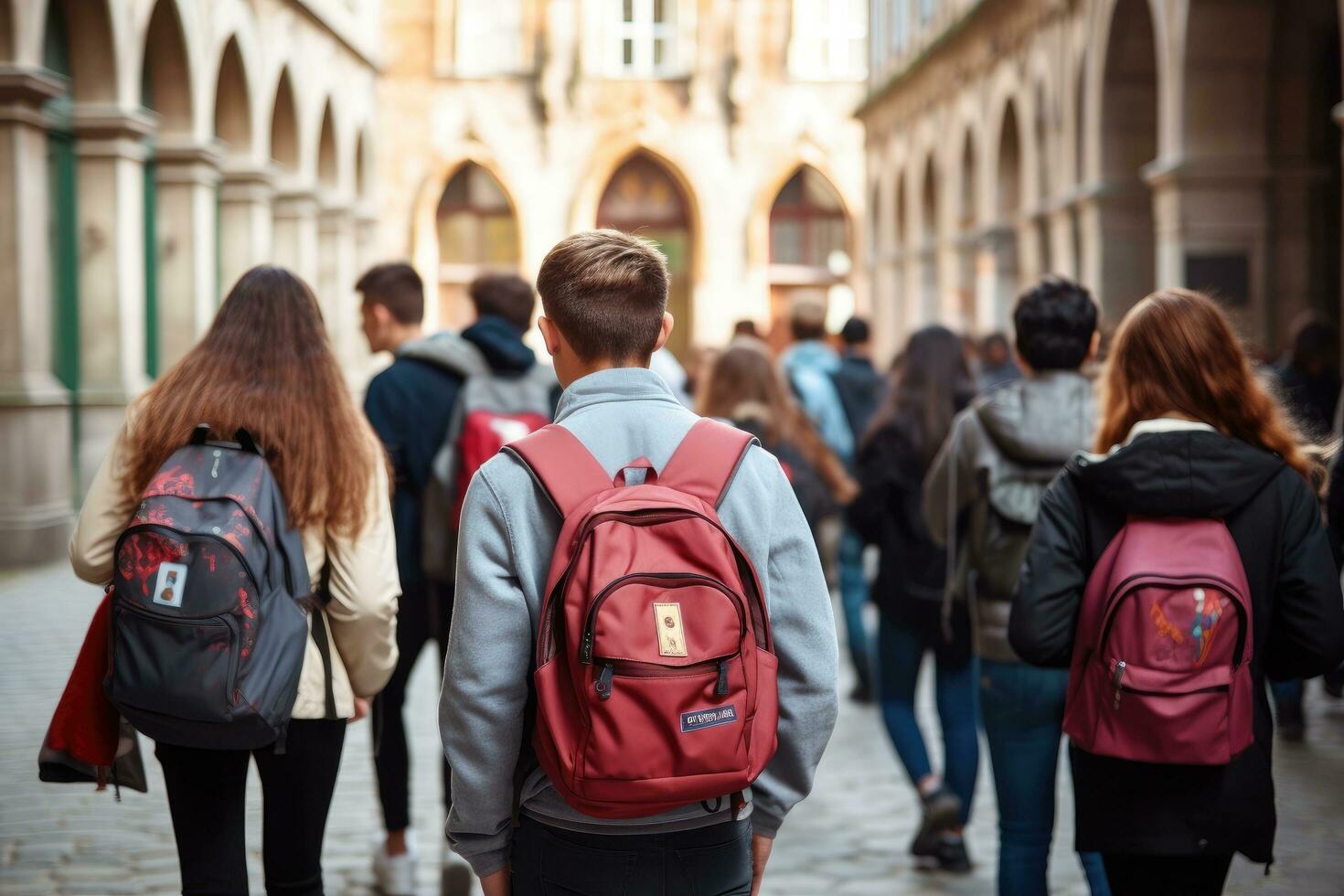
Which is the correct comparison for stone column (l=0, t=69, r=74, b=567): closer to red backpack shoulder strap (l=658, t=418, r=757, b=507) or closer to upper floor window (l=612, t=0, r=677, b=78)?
red backpack shoulder strap (l=658, t=418, r=757, b=507)

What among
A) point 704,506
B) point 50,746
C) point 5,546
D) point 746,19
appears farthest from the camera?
point 746,19

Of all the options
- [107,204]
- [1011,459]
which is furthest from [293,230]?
[1011,459]

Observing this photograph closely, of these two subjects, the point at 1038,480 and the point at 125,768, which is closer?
the point at 125,768

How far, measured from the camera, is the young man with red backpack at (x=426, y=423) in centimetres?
518

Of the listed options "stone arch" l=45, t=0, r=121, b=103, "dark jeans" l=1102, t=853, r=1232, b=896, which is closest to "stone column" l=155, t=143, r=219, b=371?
"stone arch" l=45, t=0, r=121, b=103

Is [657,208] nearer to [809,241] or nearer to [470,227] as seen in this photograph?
[809,241]

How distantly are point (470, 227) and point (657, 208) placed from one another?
4.21 m

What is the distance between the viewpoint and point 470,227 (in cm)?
3644

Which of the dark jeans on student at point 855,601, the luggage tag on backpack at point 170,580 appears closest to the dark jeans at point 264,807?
the luggage tag on backpack at point 170,580

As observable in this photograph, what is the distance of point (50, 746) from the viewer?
3.54 metres

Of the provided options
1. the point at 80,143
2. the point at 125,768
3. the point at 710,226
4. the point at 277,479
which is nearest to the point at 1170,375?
the point at 277,479

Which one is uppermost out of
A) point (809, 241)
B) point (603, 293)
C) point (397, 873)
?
point (809, 241)

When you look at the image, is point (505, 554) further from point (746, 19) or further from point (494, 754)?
point (746, 19)

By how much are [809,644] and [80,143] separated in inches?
527
